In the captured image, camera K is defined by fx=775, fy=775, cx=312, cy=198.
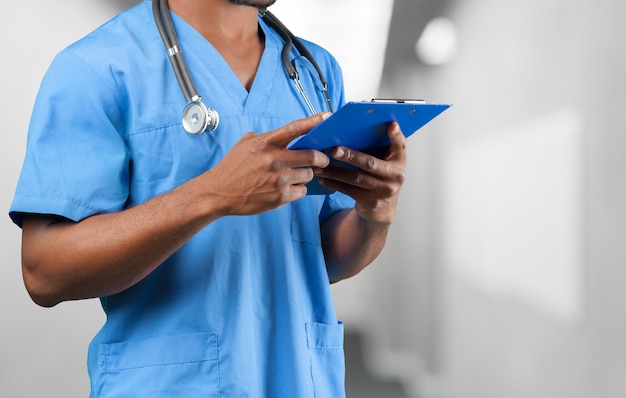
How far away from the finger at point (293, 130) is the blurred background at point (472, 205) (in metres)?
1.12

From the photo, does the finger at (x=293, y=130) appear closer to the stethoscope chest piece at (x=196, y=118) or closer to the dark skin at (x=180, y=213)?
the dark skin at (x=180, y=213)

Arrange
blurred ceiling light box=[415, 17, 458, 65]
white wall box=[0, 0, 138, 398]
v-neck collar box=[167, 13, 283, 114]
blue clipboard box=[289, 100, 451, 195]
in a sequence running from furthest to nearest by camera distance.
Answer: blurred ceiling light box=[415, 17, 458, 65]
white wall box=[0, 0, 138, 398]
v-neck collar box=[167, 13, 283, 114]
blue clipboard box=[289, 100, 451, 195]

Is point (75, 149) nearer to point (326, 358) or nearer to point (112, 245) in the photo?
point (112, 245)

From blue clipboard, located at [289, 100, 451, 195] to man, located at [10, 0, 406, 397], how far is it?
1cm

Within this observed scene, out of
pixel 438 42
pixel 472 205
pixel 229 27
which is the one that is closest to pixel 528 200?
pixel 472 205

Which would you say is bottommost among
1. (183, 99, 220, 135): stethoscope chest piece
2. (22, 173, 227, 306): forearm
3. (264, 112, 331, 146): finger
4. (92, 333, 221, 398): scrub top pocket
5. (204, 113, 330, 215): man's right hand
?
(92, 333, 221, 398): scrub top pocket

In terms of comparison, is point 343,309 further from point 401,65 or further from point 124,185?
point 124,185

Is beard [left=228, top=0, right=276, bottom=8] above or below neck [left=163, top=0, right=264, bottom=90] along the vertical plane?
above

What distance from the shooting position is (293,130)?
0.69 meters

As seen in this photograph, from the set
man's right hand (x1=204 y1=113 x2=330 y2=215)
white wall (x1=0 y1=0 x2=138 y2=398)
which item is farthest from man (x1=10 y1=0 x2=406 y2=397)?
white wall (x1=0 y1=0 x2=138 y2=398)

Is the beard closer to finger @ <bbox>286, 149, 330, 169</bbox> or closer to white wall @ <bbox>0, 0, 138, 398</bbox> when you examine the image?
finger @ <bbox>286, 149, 330, 169</bbox>

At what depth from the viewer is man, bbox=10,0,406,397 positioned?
2.36 feet

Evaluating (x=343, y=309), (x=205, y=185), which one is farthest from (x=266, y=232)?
(x=343, y=309)

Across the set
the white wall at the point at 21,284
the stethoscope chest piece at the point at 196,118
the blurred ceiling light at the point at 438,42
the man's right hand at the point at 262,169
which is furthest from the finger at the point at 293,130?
the blurred ceiling light at the point at 438,42
